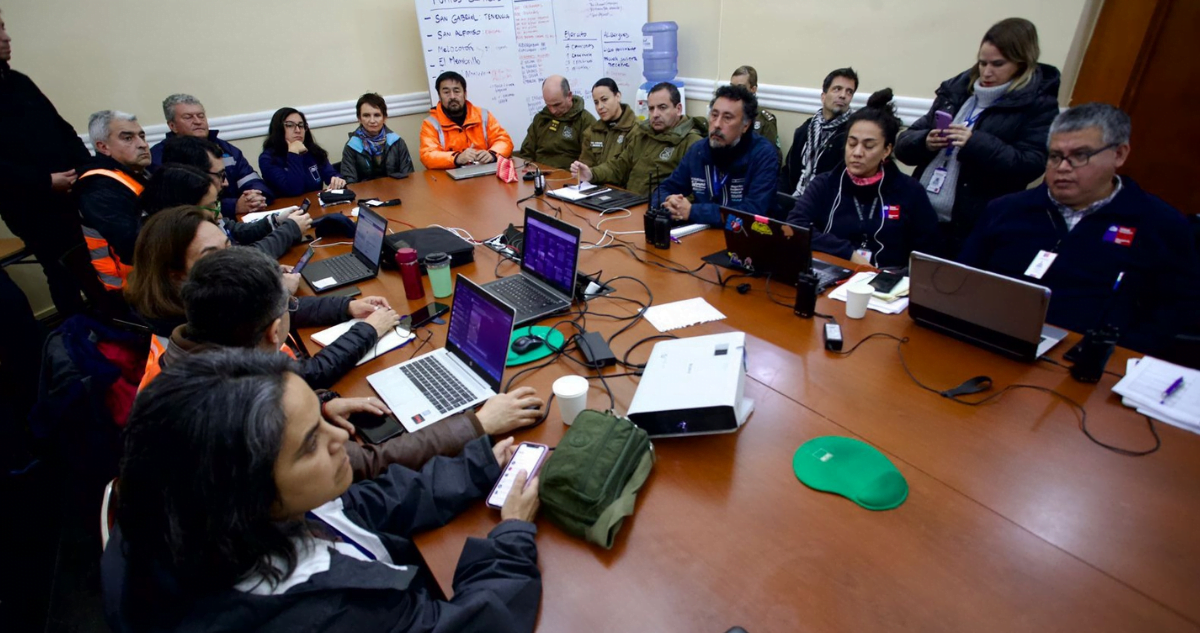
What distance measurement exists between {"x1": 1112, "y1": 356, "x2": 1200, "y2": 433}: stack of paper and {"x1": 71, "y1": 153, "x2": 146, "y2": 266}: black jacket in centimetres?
346

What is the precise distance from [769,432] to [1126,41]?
316 centimetres

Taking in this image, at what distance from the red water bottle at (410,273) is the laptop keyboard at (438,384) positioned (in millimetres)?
505

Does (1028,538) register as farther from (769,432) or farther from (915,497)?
(769,432)

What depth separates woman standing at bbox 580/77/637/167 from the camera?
165 inches

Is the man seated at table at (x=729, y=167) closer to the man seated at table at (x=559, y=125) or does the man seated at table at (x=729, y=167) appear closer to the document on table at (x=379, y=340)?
the document on table at (x=379, y=340)

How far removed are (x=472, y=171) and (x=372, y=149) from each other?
872mm

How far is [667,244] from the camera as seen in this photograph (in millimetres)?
2492

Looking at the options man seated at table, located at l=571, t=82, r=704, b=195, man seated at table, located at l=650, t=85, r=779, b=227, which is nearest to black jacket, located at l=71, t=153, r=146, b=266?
man seated at table, located at l=571, t=82, r=704, b=195

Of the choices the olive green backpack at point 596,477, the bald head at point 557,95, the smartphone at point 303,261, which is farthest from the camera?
the bald head at point 557,95

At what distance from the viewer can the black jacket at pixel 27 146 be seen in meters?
2.96

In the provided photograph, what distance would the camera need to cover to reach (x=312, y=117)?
4.79 metres

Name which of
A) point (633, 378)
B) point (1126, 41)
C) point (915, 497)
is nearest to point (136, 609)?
point (633, 378)

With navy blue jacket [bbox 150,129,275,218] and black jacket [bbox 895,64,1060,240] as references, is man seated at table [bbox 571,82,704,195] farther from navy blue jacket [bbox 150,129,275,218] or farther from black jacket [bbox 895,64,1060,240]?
navy blue jacket [bbox 150,129,275,218]

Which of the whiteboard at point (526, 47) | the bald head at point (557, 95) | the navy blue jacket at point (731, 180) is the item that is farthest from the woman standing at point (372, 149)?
the navy blue jacket at point (731, 180)
